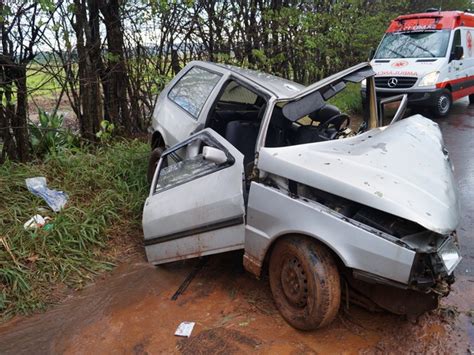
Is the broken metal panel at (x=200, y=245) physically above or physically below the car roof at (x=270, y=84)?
below

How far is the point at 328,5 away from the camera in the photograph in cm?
1084

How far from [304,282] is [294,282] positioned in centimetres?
12

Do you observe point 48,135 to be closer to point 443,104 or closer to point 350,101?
point 350,101

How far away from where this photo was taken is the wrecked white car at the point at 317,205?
2.56m

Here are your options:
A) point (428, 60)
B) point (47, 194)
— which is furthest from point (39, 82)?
point (428, 60)

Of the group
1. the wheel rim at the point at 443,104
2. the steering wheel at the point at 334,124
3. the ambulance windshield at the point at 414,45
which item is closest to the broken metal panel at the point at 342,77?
the steering wheel at the point at 334,124

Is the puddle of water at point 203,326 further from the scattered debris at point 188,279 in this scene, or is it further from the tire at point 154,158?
the tire at point 154,158

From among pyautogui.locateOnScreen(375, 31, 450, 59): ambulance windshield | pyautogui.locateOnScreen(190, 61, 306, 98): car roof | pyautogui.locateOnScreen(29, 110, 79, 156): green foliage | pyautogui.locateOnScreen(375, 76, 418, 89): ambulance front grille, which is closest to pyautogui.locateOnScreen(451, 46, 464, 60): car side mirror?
pyautogui.locateOnScreen(375, 31, 450, 59): ambulance windshield

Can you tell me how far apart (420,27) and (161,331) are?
9419 millimetres

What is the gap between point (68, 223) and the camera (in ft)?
14.7

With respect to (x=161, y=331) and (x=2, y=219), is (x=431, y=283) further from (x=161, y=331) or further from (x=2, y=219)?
(x=2, y=219)

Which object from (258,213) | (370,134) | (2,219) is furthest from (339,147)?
(2,219)

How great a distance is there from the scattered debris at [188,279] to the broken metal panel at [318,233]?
833mm

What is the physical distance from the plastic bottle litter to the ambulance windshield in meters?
8.06
